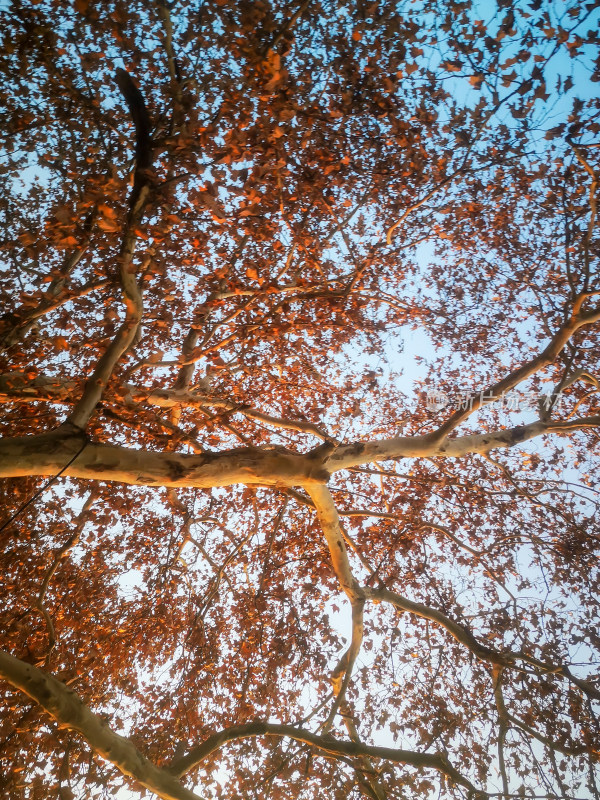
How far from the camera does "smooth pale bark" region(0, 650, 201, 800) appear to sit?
3.51 metres

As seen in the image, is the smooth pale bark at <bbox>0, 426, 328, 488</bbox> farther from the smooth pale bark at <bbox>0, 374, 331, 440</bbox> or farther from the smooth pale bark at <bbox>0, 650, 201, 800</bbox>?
the smooth pale bark at <bbox>0, 650, 201, 800</bbox>

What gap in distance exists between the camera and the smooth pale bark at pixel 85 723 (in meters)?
3.51

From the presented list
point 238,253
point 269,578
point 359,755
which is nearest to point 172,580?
point 269,578

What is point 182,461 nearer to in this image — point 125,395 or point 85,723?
point 125,395

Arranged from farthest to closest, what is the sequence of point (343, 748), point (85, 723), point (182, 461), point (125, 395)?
point (125, 395) < point (343, 748) < point (182, 461) < point (85, 723)

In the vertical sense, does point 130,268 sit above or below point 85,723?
above

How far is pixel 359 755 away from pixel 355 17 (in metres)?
8.61

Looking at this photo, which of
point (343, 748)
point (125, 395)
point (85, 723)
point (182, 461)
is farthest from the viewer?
point (125, 395)

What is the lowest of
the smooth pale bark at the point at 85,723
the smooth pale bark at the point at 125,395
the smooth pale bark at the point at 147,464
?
the smooth pale bark at the point at 85,723

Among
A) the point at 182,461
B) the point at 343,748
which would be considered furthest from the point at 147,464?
the point at 343,748

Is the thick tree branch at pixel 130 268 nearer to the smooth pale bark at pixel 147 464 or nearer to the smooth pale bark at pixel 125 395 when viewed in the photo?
the smooth pale bark at pixel 147 464

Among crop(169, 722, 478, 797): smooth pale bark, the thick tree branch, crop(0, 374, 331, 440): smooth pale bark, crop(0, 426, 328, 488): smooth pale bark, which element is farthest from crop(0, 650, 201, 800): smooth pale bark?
crop(0, 374, 331, 440): smooth pale bark

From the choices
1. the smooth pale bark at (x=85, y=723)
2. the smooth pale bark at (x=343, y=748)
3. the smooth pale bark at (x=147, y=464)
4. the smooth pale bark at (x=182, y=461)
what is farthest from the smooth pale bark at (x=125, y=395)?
the smooth pale bark at (x=343, y=748)

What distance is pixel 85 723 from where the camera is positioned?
11.8 ft
